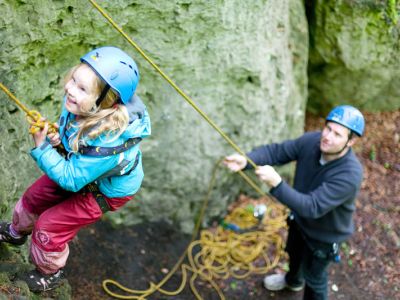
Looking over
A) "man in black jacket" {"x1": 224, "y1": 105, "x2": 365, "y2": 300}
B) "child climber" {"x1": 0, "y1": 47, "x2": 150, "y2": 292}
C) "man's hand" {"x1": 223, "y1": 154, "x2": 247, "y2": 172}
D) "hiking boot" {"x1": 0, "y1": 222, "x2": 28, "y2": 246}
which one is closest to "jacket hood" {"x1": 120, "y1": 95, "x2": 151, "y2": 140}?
"child climber" {"x1": 0, "y1": 47, "x2": 150, "y2": 292}

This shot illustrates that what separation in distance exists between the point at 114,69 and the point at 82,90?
21cm

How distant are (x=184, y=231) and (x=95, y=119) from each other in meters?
3.11

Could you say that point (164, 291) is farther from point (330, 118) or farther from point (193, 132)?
point (330, 118)

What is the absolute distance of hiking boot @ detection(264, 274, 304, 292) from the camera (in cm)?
521

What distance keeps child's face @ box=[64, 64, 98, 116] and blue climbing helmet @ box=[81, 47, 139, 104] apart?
4cm

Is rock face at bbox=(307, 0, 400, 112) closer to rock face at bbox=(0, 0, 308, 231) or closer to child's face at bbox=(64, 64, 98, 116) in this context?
rock face at bbox=(0, 0, 308, 231)

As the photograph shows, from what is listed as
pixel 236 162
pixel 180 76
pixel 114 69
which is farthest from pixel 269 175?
pixel 114 69

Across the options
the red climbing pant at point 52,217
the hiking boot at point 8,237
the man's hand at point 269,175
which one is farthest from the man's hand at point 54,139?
the man's hand at point 269,175

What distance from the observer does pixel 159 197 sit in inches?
217

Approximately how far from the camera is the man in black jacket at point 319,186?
13.1 ft

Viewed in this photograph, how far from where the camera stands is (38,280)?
3.36 meters

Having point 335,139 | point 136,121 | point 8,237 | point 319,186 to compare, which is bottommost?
point 8,237

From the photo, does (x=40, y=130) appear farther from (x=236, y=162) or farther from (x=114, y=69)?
(x=236, y=162)

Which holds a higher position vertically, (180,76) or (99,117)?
(99,117)
